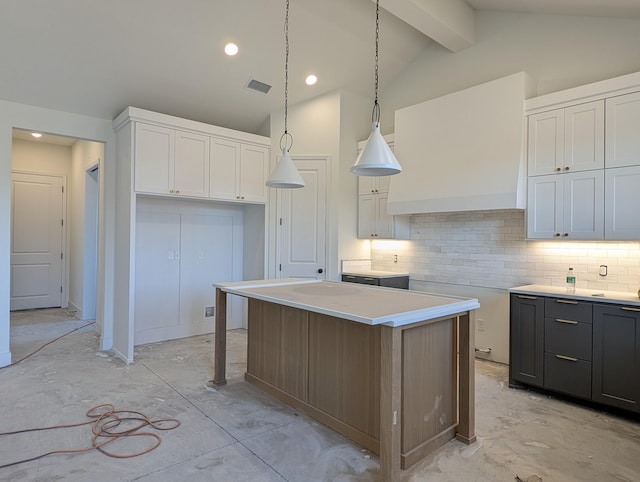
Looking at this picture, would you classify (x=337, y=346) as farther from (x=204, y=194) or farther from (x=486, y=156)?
(x=204, y=194)

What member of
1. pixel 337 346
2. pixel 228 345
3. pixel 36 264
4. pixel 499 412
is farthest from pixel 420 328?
pixel 36 264

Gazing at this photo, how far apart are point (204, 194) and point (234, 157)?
2.16ft

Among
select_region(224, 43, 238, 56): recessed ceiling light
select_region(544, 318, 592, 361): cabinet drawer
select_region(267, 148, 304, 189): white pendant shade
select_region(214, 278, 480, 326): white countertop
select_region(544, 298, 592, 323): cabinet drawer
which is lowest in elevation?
select_region(544, 318, 592, 361): cabinet drawer

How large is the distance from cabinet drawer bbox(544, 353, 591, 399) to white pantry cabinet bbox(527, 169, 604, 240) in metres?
1.06

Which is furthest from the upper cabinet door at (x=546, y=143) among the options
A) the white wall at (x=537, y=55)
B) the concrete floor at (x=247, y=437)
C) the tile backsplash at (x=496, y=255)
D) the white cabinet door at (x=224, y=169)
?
the white cabinet door at (x=224, y=169)

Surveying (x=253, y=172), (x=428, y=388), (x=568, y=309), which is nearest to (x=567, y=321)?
(x=568, y=309)

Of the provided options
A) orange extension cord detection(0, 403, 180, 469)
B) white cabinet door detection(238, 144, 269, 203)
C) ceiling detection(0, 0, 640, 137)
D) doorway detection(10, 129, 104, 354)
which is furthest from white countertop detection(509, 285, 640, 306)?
doorway detection(10, 129, 104, 354)

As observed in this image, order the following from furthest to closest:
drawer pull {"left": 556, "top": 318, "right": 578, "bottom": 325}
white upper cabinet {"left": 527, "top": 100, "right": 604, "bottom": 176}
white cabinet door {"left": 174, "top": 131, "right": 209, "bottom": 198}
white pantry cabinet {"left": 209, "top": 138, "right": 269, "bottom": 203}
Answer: white pantry cabinet {"left": 209, "top": 138, "right": 269, "bottom": 203} → white cabinet door {"left": 174, "top": 131, "right": 209, "bottom": 198} → white upper cabinet {"left": 527, "top": 100, "right": 604, "bottom": 176} → drawer pull {"left": 556, "top": 318, "right": 578, "bottom": 325}

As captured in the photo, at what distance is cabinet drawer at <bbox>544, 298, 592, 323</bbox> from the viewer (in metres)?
3.12

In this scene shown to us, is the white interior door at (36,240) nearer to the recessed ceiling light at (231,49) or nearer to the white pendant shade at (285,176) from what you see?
the recessed ceiling light at (231,49)

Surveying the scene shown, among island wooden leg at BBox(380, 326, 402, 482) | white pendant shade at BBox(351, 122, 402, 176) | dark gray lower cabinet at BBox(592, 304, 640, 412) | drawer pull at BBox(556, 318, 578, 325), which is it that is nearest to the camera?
island wooden leg at BBox(380, 326, 402, 482)

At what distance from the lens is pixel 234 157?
5.05 meters

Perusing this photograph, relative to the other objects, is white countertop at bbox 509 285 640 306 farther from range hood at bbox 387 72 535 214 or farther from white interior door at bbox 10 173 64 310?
white interior door at bbox 10 173 64 310

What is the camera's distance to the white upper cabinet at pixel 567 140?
10.8ft
